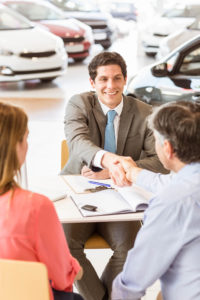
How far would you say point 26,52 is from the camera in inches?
322

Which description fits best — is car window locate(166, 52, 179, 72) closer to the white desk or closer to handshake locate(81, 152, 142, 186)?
handshake locate(81, 152, 142, 186)

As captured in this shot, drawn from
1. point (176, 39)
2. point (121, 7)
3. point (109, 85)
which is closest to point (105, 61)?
point (109, 85)

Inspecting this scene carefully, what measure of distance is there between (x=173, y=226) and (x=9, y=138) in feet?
2.04

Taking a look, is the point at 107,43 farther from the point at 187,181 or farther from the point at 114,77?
the point at 187,181

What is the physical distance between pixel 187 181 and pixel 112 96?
4.46 feet

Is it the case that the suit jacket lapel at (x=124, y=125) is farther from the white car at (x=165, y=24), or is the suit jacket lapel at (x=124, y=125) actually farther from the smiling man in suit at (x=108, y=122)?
the white car at (x=165, y=24)

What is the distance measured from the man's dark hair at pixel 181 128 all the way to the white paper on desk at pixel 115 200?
61 centimetres

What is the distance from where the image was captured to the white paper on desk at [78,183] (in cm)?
271

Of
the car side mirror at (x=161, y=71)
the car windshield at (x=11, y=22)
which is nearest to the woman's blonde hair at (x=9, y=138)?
the car side mirror at (x=161, y=71)

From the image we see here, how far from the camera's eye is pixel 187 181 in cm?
182

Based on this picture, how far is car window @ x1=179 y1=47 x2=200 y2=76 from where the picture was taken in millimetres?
5898

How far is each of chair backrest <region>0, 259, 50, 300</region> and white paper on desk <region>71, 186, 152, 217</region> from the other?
2.38ft

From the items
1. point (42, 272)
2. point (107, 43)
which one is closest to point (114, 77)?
point (42, 272)

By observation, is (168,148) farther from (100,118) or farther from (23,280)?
(100,118)
